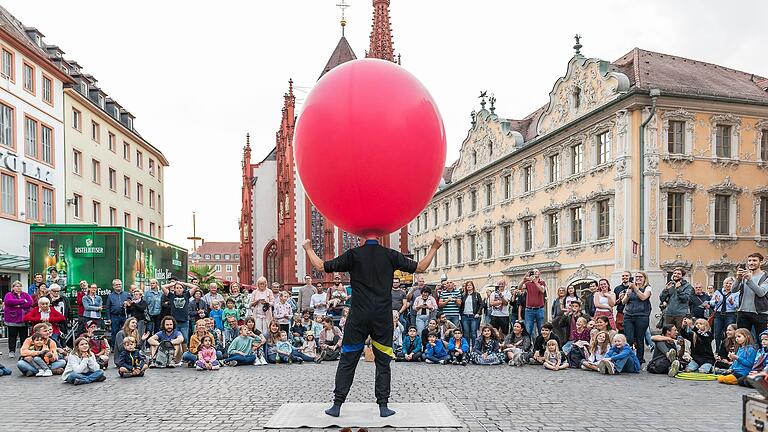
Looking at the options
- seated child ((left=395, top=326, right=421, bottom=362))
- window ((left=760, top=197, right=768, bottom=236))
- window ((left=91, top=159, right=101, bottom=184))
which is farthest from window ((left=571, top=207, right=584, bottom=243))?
window ((left=91, top=159, right=101, bottom=184))

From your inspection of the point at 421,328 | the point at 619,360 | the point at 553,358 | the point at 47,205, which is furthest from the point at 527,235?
the point at 47,205

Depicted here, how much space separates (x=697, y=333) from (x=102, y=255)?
13.3 m

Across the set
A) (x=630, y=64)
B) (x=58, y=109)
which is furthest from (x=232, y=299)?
(x=58, y=109)

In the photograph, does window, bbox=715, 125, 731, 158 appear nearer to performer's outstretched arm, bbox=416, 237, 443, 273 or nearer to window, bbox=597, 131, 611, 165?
window, bbox=597, 131, 611, 165

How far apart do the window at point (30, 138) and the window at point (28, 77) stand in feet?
4.74

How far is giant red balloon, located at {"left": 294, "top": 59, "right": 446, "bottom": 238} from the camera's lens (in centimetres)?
639

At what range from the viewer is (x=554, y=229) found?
32.5 m

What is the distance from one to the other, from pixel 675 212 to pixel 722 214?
222cm

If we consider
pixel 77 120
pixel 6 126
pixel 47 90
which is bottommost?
pixel 6 126

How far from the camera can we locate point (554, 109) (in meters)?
32.6

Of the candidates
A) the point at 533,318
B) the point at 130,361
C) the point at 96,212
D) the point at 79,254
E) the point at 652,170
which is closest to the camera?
the point at 130,361

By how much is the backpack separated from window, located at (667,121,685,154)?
68.7 feet

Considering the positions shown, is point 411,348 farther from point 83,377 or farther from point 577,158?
point 577,158

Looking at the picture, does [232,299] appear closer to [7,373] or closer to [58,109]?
[7,373]
